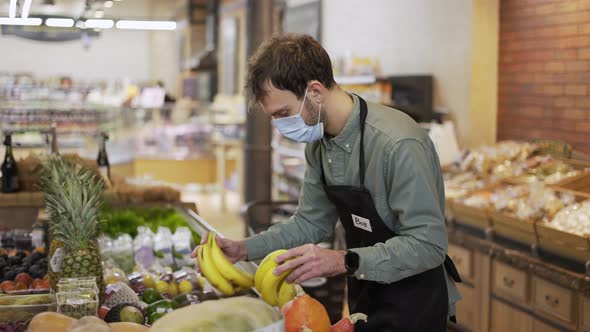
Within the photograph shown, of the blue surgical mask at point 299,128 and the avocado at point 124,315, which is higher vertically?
the blue surgical mask at point 299,128

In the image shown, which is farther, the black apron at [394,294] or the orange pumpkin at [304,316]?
the black apron at [394,294]

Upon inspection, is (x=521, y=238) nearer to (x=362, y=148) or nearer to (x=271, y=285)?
(x=362, y=148)

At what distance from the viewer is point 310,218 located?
3.04 meters

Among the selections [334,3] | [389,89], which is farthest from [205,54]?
[389,89]

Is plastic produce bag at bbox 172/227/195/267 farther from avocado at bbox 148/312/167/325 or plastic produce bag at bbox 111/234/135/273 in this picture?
avocado at bbox 148/312/167/325

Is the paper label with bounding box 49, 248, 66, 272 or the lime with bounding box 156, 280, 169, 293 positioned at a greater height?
the paper label with bounding box 49, 248, 66, 272

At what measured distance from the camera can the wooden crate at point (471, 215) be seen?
5187 millimetres

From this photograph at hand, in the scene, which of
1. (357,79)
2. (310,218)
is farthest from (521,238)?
(357,79)

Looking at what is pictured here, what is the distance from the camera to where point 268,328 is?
1874 millimetres

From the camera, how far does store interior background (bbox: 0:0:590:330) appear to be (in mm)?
5844

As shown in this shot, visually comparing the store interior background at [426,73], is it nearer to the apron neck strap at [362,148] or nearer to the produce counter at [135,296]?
the produce counter at [135,296]

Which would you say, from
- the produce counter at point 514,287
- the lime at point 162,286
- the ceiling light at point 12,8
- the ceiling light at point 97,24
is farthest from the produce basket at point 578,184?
the ceiling light at point 97,24

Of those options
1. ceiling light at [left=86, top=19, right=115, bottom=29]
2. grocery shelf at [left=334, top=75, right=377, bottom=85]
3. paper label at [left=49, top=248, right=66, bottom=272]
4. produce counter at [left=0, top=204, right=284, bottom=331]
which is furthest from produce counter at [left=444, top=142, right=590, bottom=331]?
ceiling light at [left=86, top=19, right=115, bottom=29]

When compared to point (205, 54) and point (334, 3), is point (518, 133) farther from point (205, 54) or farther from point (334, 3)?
point (205, 54)
